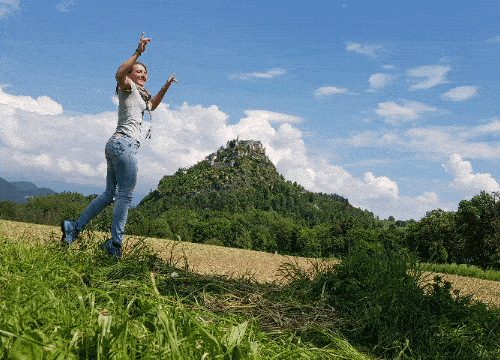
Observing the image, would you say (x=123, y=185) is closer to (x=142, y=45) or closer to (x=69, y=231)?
(x=69, y=231)

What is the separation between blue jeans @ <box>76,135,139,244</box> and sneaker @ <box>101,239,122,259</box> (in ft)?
0.14

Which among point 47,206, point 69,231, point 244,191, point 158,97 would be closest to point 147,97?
point 158,97

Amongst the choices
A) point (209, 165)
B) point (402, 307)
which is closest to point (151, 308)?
point (402, 307)

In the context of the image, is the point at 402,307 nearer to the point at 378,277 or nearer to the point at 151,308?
the point at 378,277

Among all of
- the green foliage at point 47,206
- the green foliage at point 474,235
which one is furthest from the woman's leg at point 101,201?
the green foliage at point 474,235

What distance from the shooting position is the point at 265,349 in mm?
1579

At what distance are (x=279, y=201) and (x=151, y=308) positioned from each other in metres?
88.8

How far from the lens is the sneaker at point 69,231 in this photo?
3902mm

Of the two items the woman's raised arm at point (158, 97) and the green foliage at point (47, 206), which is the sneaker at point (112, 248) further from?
the green foliage at point (47, 206)

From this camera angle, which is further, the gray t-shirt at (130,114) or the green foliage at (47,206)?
the green foliage at (47,206)

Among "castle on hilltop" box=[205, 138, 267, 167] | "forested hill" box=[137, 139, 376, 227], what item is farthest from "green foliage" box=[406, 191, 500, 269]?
"castle on hilltop" box=[205, 138, 267, 167]

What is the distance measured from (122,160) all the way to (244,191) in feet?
306

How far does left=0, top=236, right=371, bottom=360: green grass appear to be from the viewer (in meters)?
1.23

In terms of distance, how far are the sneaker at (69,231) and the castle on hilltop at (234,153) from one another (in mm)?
119139
